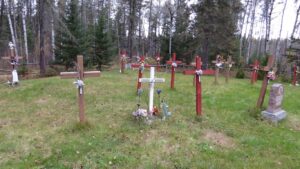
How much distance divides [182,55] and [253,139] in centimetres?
1692

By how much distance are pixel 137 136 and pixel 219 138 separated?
6.26 feet

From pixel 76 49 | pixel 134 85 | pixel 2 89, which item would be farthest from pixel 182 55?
pixel 2 89

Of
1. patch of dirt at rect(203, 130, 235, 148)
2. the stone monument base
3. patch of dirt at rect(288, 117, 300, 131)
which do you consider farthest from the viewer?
the stone monument base

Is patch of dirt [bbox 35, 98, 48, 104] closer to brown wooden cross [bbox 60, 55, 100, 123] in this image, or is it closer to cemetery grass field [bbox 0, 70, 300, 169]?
cemetery grass field [bbox 0, 70, 300, 169]

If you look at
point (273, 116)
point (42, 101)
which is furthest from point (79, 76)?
point (273, 116)

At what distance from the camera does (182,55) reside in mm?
21969

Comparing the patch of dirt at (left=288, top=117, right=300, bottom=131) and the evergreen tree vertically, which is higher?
the evergreen tree

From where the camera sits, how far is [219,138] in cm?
560

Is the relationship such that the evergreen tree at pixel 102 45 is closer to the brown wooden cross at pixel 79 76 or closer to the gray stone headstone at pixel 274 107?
the brown wooden cross at pixel 79 76

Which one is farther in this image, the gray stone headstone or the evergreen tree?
the evergreen tree

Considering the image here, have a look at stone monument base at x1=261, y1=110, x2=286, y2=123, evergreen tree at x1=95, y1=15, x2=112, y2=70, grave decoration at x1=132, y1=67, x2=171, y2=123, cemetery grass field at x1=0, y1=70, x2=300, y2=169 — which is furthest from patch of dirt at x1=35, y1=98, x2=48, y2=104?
evergreen tree at x1=95, y1=15, x2=112, y2=70

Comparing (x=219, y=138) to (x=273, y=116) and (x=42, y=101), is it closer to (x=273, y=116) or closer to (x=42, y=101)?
(x=273, y=116)

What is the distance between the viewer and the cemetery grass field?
446 cm

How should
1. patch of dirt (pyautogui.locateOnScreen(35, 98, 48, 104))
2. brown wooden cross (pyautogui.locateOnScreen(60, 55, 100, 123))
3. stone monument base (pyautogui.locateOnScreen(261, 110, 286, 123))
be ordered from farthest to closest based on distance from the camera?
patch of dirt (pyautogui.locateOnScreen(35, 98, 48, 104)) → stone monument base (pyautogui.locateOnScreen(261, 110, 286, 123)) → brown wooden cross (pyautogui.locateOnScreen(60, 55, 100, 123))
